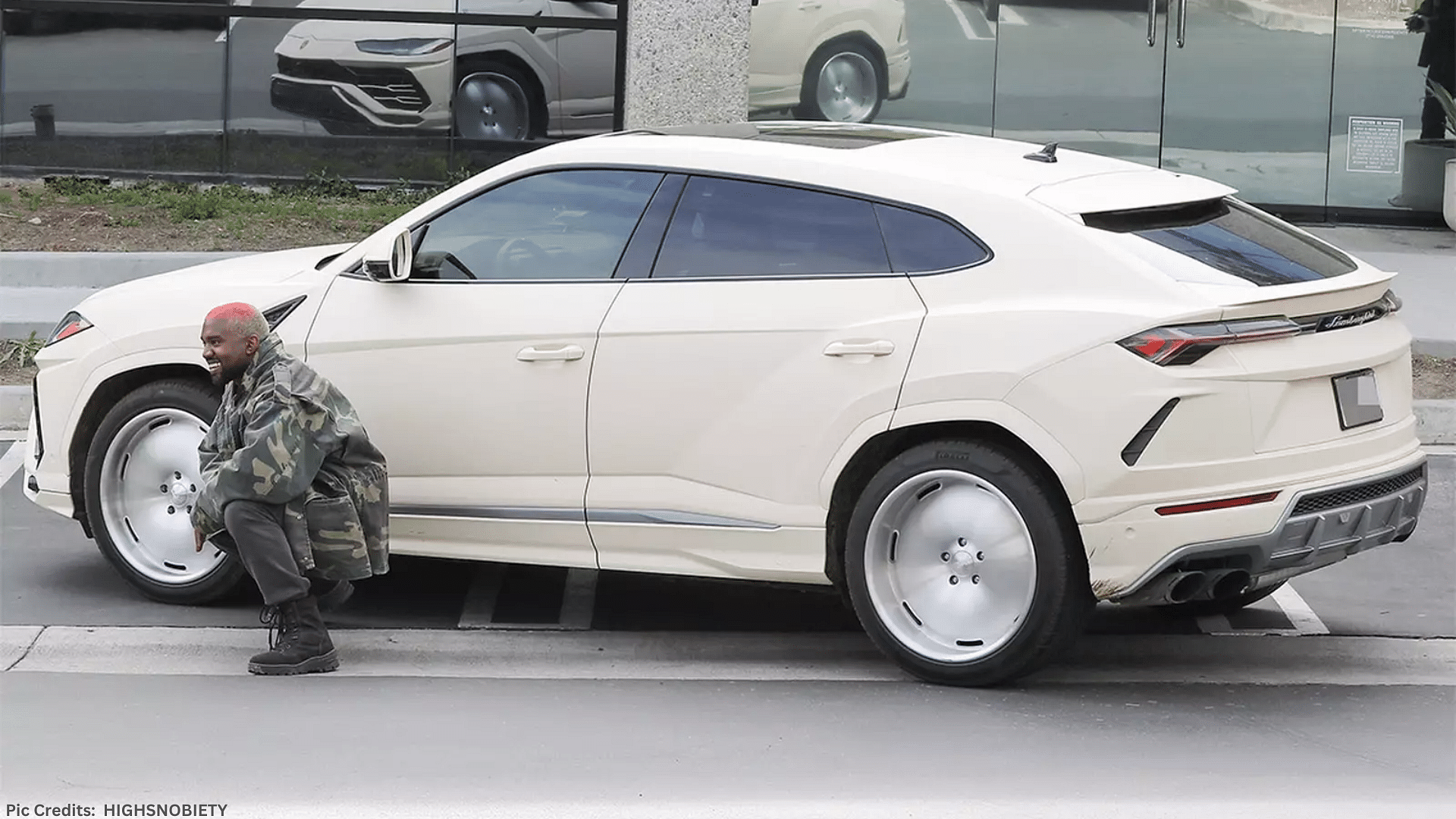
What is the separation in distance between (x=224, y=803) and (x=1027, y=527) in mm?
2484

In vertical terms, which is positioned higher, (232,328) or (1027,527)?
(232,328)

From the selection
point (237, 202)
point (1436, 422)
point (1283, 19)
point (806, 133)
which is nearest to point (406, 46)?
point (237, 202)

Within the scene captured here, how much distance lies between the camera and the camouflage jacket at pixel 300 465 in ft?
19.9

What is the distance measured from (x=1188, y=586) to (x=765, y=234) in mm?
1771

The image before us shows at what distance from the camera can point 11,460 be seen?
9.20m

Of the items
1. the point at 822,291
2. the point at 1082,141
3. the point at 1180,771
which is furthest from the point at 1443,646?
the point at 1082,141

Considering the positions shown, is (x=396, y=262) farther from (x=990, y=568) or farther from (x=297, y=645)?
(x=990, y=568)

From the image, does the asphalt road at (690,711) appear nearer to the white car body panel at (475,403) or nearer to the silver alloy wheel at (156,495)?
the silver alloy wheel at (156,495)

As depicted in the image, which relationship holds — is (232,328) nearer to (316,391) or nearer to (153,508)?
(316,391)

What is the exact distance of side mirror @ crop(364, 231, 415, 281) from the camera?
6605mm

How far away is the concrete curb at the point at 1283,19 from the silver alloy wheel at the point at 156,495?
1192 cm

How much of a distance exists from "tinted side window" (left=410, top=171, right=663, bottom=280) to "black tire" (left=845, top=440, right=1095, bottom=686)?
49.1 inches

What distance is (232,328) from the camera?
6.14 metres

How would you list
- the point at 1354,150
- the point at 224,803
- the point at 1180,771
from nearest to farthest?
the point at 224,803
the point at 1180,771
the point at 1354,150
